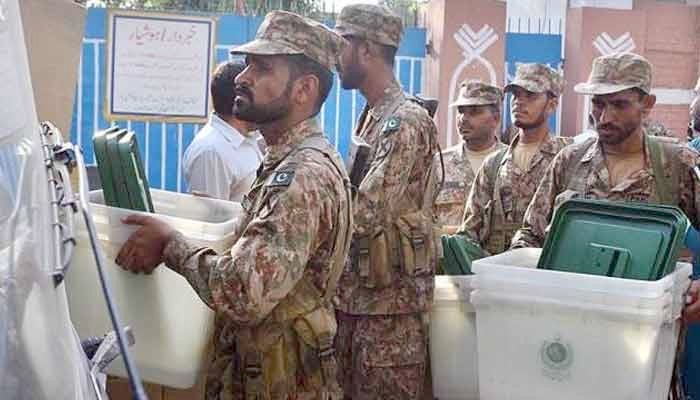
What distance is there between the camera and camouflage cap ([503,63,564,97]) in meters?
5.12

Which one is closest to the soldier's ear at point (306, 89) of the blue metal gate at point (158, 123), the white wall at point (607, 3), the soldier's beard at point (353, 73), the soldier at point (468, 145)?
the soldier's beard at point (353, 73)

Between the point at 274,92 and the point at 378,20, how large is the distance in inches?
53.0

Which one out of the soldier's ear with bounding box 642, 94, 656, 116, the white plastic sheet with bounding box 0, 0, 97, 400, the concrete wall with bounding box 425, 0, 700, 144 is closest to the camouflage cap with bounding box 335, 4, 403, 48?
the soldier's ear with bounding box 642, 94, 656, 116

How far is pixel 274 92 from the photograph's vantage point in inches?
108

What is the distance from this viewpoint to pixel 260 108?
274 cm

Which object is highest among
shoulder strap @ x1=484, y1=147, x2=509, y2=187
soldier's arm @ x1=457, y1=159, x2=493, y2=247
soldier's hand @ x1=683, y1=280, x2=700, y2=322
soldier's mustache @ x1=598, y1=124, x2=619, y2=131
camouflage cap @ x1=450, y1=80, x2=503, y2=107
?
camouflage cap @ x1=450, y1=80, x2=503, y2=107

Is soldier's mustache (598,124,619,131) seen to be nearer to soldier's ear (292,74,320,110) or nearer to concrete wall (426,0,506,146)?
soldier's ear (292,74,320,110)

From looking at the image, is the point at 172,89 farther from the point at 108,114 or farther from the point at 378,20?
the point at 378,20

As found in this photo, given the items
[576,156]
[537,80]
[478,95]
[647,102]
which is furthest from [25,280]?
[478,95]

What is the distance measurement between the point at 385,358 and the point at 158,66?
4212mm

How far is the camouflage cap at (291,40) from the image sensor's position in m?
2.71

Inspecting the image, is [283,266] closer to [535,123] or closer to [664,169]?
[664,169]

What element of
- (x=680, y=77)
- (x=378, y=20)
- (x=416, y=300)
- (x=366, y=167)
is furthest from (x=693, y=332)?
(x=680, y=77)

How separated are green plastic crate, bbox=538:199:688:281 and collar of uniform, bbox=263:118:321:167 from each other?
0.88 m
